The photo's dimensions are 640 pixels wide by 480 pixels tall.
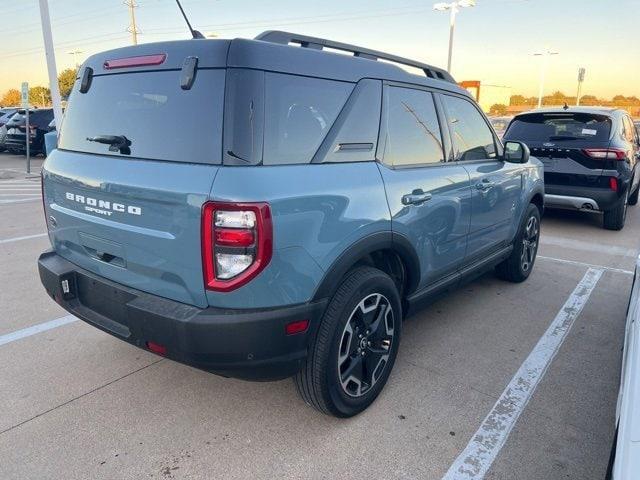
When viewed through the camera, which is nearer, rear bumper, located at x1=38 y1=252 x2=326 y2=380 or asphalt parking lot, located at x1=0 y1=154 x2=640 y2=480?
rear bumper, located at x1=38 y1=252 x2=326 y2=380

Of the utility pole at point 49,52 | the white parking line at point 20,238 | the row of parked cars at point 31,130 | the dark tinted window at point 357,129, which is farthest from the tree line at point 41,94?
the dark tinted window at point 357,129

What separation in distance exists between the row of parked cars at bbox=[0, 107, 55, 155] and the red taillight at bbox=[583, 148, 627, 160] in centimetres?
1554

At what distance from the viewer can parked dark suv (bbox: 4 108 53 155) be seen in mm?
16344

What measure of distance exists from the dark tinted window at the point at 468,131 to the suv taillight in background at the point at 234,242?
6.67 ft

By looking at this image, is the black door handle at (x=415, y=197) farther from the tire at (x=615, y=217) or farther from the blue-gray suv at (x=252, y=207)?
the tire at (x=615, y=217)

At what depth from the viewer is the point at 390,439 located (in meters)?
2.54

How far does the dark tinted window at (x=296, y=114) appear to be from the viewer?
2170mm

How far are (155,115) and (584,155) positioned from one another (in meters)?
6.43

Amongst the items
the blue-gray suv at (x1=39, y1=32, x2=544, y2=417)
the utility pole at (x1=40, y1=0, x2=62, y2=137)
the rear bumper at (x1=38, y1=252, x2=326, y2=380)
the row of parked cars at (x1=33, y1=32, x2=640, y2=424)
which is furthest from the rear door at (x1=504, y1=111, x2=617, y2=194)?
the utility pole at (x1=40, y1=0, x2=62, y2=137)

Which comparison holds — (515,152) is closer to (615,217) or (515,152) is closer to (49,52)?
(615,217)

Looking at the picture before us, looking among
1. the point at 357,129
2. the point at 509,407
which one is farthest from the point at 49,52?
the point at 509,407

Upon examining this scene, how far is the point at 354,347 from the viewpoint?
2631 millimetres

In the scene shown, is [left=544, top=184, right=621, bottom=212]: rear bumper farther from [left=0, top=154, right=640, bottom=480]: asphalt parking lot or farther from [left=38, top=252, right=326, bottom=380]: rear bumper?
[left=38, top=252, right=326, bottom=380]: rear bumper

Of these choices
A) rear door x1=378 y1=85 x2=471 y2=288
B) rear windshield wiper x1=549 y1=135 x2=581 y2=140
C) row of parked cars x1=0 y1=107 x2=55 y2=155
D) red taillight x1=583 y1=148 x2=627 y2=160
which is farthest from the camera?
row of parked cars x1=0 y1=107 x2=55 y2=155
